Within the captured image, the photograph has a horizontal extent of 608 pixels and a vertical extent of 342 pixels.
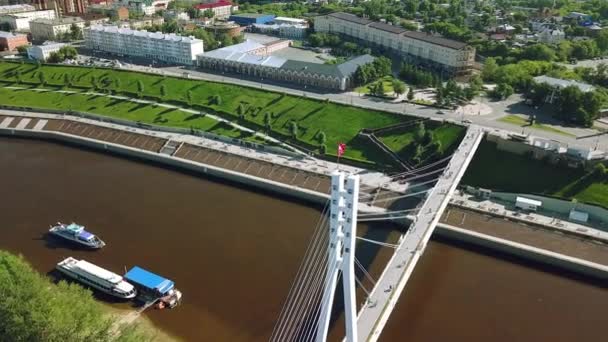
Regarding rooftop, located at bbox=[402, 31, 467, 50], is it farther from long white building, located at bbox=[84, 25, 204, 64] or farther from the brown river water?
the brown river water

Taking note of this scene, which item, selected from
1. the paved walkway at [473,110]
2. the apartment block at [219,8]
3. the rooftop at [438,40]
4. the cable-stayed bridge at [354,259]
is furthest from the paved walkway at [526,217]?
the apartment block at [219,8]

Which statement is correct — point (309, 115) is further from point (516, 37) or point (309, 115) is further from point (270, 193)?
point (516, 37)

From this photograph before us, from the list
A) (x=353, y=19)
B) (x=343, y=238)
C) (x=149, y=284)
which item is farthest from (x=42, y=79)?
(x=343, y=238)

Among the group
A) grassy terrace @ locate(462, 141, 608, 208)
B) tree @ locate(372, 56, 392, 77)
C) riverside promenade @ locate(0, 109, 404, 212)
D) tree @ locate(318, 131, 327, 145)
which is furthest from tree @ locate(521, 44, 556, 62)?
riverside promenade @ locate(0, 109, 404, 212)

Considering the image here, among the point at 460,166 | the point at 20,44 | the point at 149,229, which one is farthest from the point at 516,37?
the point at 20,44

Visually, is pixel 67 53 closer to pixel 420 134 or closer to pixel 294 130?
pixel 294 130

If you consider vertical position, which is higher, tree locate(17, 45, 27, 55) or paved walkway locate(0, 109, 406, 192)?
tree locate(17, 45, 27, 55)

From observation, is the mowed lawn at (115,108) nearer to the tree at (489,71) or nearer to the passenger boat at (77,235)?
the passenger boat at (77,235)
